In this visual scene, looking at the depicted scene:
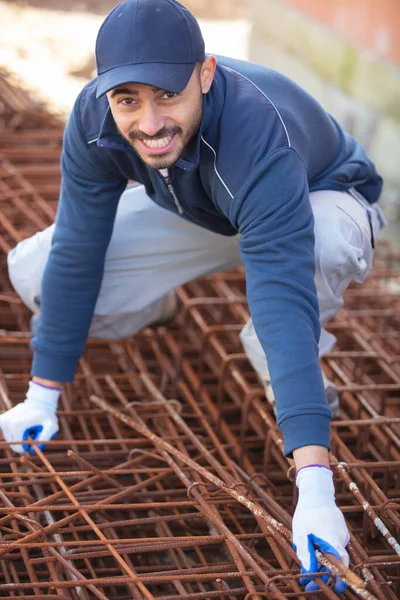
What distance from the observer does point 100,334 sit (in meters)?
3.23

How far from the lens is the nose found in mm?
2256

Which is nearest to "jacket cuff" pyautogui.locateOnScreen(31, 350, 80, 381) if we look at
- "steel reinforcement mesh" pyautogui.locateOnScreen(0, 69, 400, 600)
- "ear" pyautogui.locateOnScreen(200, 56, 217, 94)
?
"steel reinforcement mesh" pyautogui.locateOnScreen(0, 69, 400, 600)

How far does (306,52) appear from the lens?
792 cm

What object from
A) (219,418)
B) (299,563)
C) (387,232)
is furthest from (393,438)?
(387,232)

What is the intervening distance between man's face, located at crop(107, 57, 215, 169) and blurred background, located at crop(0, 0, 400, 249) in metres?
3.14

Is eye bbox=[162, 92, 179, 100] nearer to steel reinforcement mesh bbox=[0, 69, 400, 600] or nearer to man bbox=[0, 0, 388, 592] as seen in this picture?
man bbox=[0, 0, 388, 592]

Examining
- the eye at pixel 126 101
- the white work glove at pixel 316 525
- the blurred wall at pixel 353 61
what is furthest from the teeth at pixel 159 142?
the blurred wall at pixel 353 61

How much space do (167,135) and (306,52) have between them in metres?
5.98

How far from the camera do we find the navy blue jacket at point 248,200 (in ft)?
7.14

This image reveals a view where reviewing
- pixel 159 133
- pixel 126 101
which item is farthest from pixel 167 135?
pixel 126 101

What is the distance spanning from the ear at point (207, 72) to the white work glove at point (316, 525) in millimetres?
1011

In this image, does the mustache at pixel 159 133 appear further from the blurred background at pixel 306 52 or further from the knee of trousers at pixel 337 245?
the blurred background at pixel 306 52

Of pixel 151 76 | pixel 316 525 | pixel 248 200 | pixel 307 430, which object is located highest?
pixel 151 76

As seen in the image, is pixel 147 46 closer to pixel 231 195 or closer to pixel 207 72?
pixel 207 72
